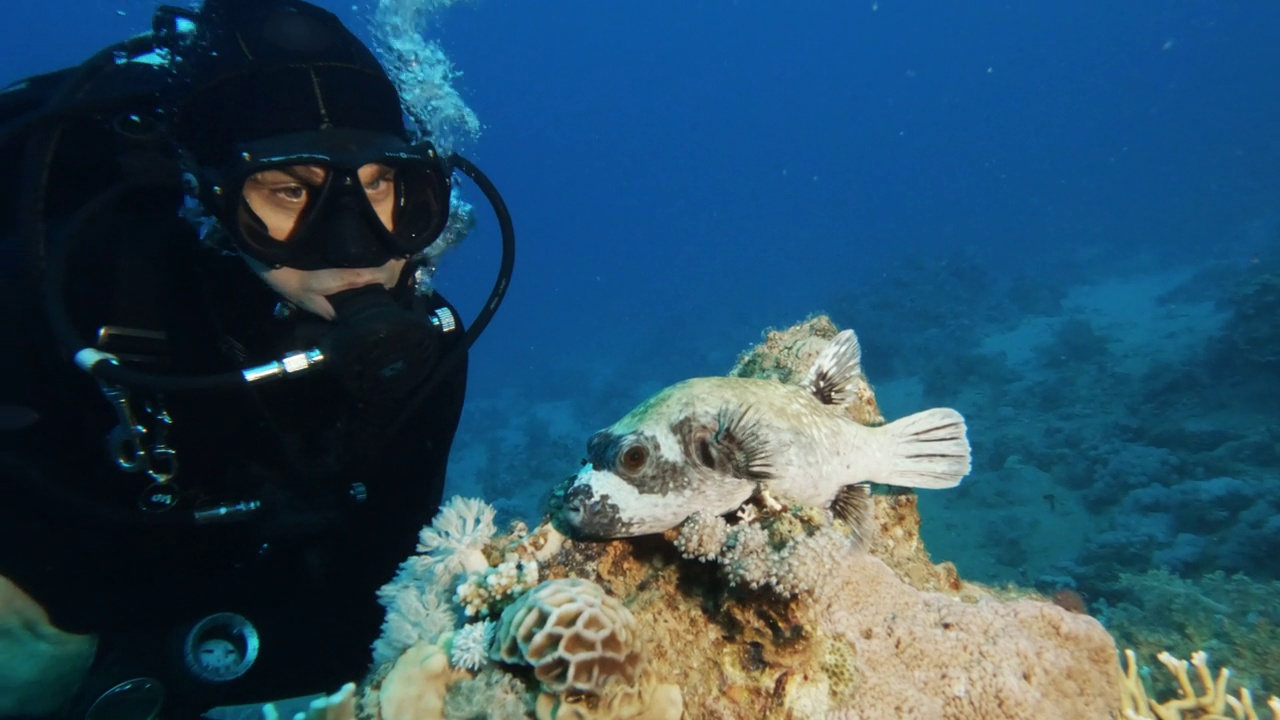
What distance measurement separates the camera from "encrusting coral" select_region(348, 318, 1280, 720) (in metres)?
1.97

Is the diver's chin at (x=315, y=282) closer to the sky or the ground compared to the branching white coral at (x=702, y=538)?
closer to the sky

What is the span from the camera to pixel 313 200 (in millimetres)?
2803

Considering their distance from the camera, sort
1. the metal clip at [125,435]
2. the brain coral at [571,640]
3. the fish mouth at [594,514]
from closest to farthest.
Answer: the brain coral at [571,640] < the fish mouth at [594,514] < the metal clip at [125,435]

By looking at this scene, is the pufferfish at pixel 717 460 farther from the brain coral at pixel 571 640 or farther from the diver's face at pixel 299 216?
the diver's face at pixel 299 216

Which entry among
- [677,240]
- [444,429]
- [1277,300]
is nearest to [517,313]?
[677,240]

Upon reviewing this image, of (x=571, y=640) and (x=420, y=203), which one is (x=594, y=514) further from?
(x=420, y=203)

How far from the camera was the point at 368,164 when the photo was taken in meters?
2.86

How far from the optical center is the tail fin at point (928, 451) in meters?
3.02

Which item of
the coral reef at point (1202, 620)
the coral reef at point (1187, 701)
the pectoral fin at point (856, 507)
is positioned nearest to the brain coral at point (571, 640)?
the pectoral fin at point (856, 507)

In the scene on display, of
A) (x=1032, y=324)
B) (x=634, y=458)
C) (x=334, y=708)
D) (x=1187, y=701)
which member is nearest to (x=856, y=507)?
(x=634, y=458)

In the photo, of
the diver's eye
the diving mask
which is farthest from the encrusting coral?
the diving mask

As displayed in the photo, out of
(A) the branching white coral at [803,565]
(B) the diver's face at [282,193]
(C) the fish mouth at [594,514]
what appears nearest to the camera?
(A) the branching white coral at [803,565]

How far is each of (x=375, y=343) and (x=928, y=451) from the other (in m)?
2.61

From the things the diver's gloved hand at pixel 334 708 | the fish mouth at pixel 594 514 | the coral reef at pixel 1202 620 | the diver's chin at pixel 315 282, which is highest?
the coral reef at pixel 1202 620
